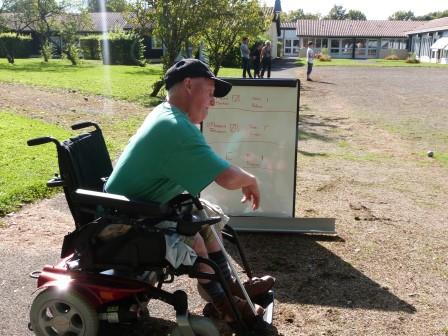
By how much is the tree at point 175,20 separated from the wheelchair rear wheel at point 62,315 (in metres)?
13.4

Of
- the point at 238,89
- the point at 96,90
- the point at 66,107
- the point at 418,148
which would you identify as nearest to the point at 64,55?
the point at 96,90

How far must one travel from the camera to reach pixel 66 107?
43.0 feet

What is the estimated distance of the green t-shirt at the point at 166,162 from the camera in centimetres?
270

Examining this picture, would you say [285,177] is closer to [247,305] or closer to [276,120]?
[276,120]

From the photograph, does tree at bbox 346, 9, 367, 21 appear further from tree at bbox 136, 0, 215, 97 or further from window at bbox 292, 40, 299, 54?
tree at bbox 136, 0, 215, 97

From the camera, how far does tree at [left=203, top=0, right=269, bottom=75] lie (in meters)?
18.5

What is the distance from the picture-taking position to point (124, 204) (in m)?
2.75

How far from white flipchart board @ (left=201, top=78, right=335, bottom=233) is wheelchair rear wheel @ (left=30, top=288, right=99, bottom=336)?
2.29 meters

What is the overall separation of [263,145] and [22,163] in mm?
3766

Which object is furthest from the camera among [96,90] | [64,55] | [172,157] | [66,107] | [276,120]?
[64,55]

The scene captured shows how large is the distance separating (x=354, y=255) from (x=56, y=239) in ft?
8.50

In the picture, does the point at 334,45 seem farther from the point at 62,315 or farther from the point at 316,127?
the point at 62,315

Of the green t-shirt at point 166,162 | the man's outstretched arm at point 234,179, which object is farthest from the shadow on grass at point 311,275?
the green t-shirt at point 166,162

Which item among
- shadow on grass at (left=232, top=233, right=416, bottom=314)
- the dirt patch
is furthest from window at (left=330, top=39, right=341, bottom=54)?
shadow on grass at (left=232, top=233, right=416, bottom=314)
